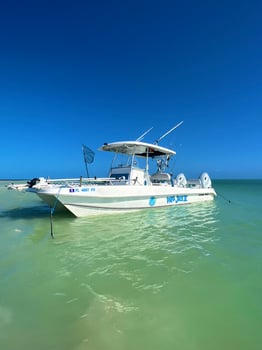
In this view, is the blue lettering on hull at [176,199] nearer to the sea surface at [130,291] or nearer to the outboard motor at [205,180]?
the outboard motor at [205,180]

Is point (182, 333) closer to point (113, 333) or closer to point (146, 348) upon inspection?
point (146, 348)

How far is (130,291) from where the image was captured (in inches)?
178

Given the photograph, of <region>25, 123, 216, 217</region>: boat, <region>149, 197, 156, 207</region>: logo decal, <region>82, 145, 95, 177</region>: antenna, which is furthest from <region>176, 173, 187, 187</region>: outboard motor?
<region>82, 145, 95, 177</region>: antenna

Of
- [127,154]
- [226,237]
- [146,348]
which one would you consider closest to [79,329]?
[146,348]

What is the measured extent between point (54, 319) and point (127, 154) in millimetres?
12452

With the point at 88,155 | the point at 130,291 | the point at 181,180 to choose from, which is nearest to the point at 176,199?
the point at 181,180

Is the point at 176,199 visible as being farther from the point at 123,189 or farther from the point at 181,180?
the point at 123,189

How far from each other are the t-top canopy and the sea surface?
626 cm

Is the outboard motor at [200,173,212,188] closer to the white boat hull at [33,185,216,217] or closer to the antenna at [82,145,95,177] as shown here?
the white boat hull at [33,185,216,217]

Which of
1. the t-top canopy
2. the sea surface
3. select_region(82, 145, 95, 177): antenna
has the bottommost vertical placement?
the sea surface

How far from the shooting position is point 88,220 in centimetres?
1123

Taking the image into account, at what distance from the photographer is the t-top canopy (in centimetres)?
1357

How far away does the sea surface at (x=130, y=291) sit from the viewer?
3248mm

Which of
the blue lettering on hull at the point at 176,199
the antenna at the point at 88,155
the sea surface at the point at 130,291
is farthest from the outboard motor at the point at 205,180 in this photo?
the sea surface at the point at 130,291
